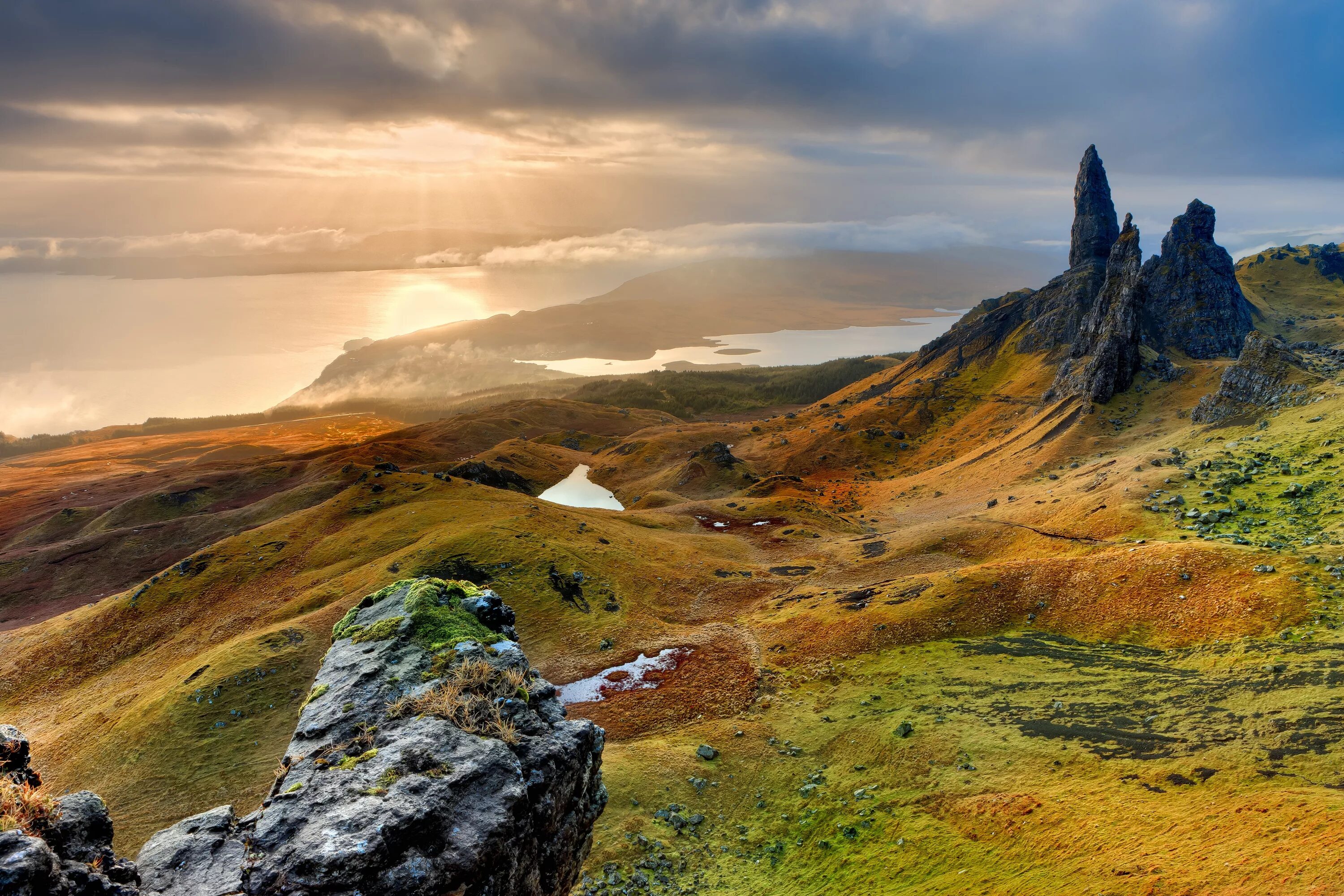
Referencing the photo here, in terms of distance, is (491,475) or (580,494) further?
(580,494)

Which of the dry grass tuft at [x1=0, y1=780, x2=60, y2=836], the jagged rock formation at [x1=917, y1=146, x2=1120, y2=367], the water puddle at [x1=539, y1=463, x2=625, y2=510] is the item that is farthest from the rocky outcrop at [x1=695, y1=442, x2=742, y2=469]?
the dry grass tuft at [x1=0, y1=780, x2=60, y2=836]

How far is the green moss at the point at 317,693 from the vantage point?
49.9 feet

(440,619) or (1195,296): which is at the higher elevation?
(1195,296)

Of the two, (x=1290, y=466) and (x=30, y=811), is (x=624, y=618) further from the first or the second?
(x=1290, y=466)

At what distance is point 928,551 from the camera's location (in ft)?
207

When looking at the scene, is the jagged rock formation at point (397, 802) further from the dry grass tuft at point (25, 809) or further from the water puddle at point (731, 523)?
the water puddle at point (731, 523)

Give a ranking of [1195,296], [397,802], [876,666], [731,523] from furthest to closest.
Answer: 1. [1195,296]
2. [731,523]
3. [876,666]
4. [397,802]

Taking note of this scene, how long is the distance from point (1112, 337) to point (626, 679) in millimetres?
106171

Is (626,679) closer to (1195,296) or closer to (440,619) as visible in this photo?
(440,619)

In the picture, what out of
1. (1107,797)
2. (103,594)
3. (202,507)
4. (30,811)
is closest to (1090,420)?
(1107,797)

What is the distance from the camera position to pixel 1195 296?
152 metres

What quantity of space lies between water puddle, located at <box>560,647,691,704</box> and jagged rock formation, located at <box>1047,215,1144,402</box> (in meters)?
95.7

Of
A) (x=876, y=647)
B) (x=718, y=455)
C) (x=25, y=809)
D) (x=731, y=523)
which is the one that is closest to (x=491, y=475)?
(x=718, y=455)

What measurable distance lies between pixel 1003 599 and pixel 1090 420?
7376cm
